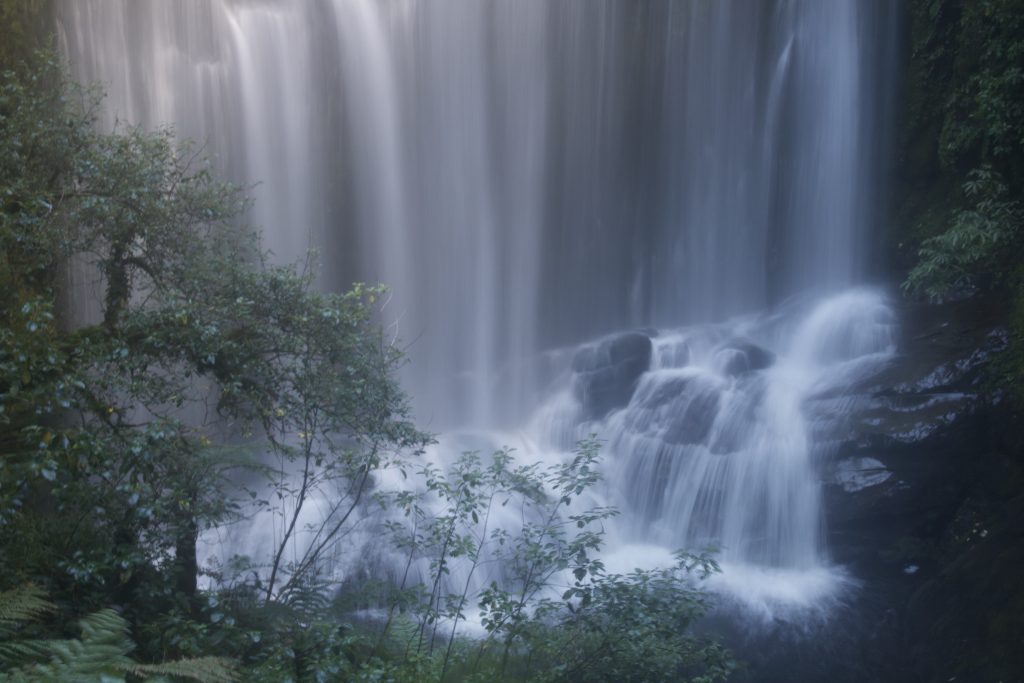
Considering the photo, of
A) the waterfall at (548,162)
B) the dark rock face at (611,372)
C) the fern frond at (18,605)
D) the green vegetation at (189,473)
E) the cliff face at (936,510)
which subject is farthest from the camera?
the waterfall at (548,162)

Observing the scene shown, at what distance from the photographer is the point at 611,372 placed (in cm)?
1235

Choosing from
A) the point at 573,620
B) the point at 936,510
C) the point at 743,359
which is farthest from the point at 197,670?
the point at 743,359

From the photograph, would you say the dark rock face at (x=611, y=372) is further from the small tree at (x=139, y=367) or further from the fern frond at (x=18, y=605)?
the fern frond at (x=18, y=605)

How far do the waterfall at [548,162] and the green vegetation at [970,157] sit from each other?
0.80 metres

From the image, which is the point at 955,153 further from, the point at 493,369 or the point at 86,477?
the point at 86,477

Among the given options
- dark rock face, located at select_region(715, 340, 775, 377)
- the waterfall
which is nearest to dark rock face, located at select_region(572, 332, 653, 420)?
the waterfall

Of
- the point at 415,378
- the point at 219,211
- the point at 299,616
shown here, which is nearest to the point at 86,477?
the point at 299,616

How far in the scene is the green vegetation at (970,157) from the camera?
8797mm

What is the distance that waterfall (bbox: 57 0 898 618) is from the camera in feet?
41.6

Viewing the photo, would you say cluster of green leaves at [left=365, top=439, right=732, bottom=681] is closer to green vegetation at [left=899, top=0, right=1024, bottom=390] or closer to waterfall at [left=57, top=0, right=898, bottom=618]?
green vegetation at [left=899, top=0, right=1024, bottom=390]

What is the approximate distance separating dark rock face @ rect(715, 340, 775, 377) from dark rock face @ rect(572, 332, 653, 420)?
136 centimetres

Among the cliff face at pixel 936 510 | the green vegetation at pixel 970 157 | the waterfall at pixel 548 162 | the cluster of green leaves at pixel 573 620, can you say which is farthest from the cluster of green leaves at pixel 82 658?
the waterfall at pixel 548 162

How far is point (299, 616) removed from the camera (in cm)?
451

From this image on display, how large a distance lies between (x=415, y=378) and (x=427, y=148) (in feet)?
14.6
